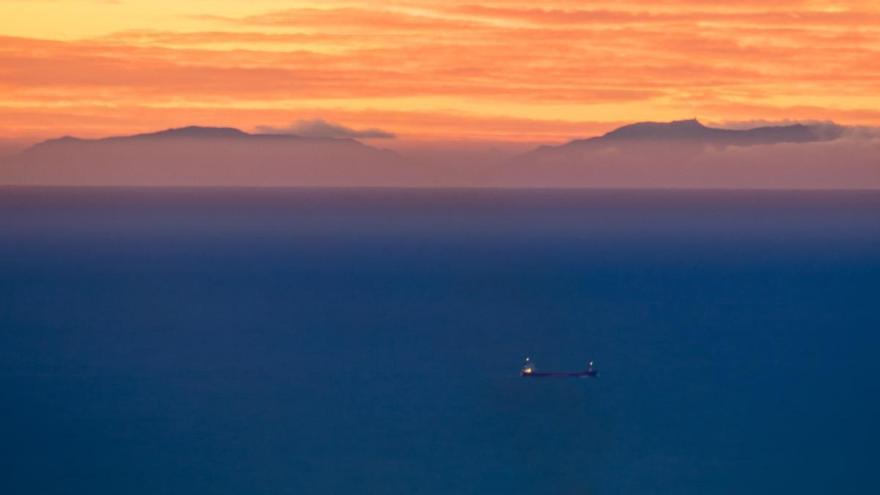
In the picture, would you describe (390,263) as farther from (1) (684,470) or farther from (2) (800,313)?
(1) (684,470)

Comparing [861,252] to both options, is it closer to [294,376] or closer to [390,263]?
[390,263]

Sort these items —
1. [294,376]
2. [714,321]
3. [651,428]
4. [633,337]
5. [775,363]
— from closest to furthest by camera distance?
1. [651,428]
2. [294,376]
3. [775,363]
4. [633,337]
5. [714,321]

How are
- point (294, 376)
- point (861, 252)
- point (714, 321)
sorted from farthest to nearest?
point (861, 252), point (714, 321), point (294, 376)

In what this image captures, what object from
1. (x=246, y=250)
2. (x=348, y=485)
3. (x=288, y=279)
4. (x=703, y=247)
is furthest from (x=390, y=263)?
(x=348, y=485)

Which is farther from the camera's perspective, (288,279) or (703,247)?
(703,247)

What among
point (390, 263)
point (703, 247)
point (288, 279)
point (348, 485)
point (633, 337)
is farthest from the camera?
point (703, 247)

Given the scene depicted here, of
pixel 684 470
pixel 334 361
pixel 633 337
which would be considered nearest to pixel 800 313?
pixel 633 337
